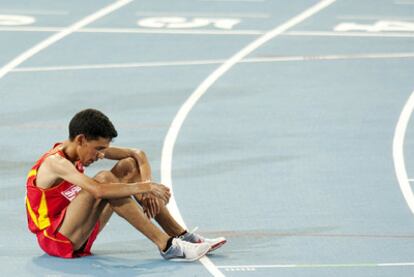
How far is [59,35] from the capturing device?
52.0 feet

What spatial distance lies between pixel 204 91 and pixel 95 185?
5266 mm

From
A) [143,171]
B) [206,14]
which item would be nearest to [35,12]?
[206,14]

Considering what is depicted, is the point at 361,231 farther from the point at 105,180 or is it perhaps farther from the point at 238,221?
the point at 105,180

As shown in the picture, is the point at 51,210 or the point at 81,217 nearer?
the point at 81,217

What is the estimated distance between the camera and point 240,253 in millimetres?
9297

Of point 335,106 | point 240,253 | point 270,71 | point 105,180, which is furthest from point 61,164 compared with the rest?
point 270,71

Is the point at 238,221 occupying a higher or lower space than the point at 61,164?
lower

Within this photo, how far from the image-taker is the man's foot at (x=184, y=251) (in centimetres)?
901

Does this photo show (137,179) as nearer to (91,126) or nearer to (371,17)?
(91,126)

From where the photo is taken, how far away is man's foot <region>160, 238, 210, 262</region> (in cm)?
901

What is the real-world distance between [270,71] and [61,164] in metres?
6.09

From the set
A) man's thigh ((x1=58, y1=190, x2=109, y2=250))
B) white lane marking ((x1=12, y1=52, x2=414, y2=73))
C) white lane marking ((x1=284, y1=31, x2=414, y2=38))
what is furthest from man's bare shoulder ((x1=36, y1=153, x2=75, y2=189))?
white lane marking ((x1=284, y1=31, x2=414, y2=38))

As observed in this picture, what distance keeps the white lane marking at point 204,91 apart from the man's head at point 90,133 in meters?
1.15

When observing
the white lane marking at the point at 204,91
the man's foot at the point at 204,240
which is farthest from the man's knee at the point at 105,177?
the white lane marking at the point at 204,91
